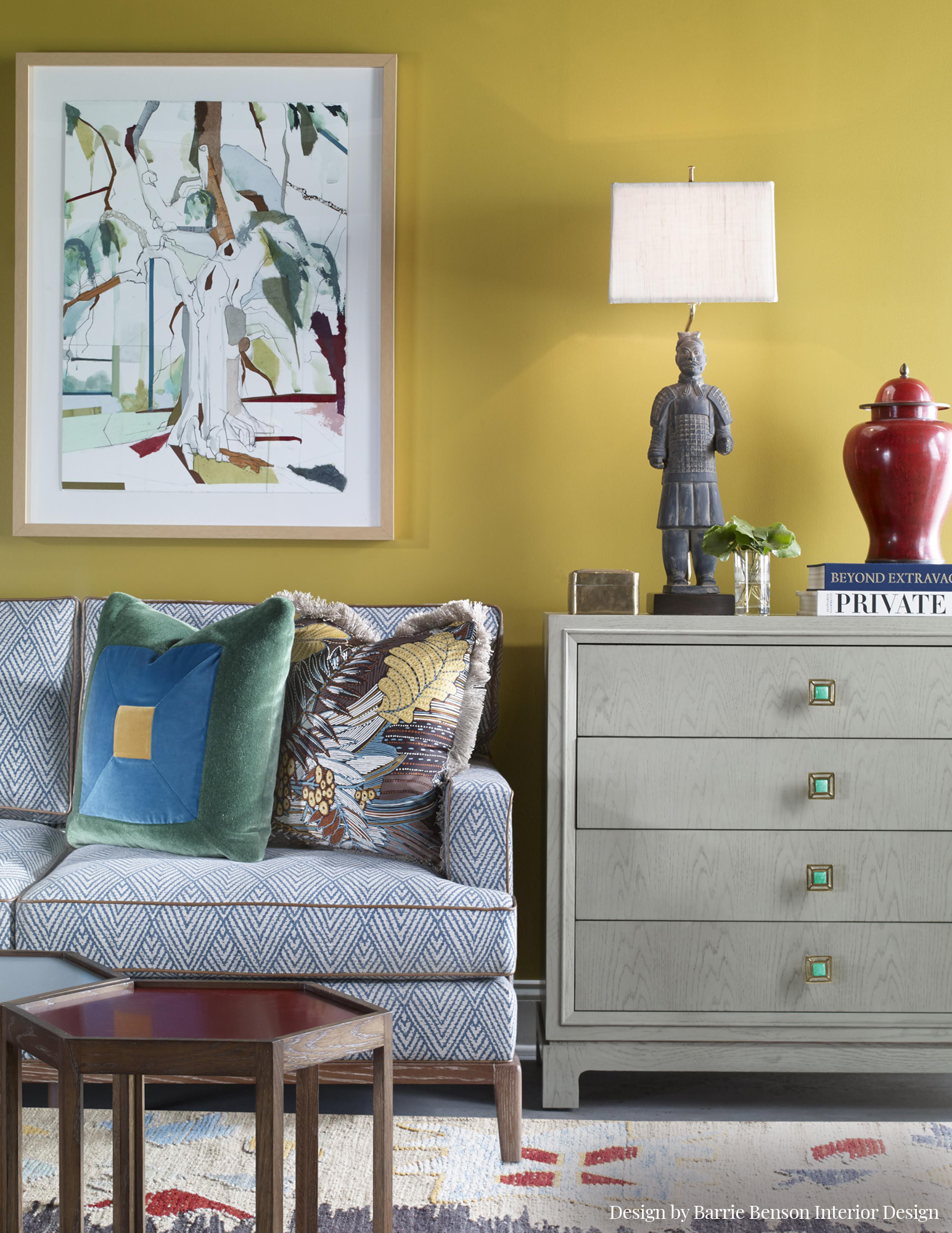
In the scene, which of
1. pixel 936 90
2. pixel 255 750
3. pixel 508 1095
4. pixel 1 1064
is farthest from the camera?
pixel 936 90

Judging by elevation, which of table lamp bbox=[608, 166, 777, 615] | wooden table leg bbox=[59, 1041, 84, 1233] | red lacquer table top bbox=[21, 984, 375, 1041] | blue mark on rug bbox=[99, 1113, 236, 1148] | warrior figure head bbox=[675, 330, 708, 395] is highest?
table lamp bbox=[608, 166, 777, 615]

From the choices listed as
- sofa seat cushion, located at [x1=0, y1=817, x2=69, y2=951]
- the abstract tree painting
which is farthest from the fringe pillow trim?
sofa seat cushion, located at [x1=0, y1=817, x2=69, y2=951]

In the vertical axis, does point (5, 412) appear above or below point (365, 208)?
below

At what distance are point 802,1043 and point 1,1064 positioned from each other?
4.57ft

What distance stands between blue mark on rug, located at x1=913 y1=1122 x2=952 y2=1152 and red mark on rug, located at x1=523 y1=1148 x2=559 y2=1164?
2.05 ft

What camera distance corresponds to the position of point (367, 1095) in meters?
1.92

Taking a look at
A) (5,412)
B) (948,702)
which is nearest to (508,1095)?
(948,702)

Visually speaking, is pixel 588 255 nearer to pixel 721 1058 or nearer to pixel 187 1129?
pixel 721 1058

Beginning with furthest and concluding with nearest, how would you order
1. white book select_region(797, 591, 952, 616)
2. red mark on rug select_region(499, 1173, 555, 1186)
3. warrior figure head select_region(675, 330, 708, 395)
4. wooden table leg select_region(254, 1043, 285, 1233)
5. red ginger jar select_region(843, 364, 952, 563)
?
warrior figure head select_region(675, 330, 708, 395), red ginger jar select_region(843, 364, 952, 563), white book select_region(797, 591, 952, 616), red mark on rug select_region(499, 1173, 555, 1186), wooden table leg select_region(254, 1043, 285, 1233)

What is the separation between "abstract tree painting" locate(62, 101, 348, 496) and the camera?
2350mm

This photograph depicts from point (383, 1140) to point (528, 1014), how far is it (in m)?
→ 1.20

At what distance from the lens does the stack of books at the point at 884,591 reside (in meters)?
1.92

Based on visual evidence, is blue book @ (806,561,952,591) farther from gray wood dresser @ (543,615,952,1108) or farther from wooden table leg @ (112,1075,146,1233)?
wooden table leg @ (112,1075,146,1233)

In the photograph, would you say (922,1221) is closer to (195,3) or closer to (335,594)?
(335,594)
